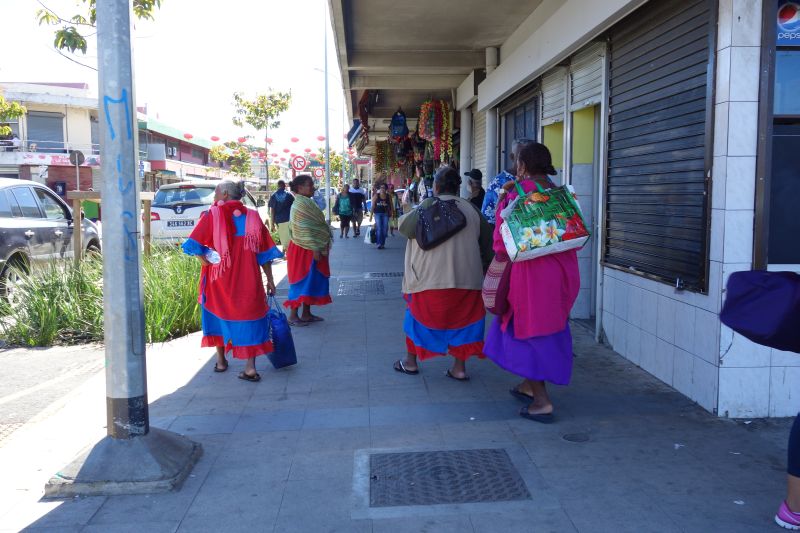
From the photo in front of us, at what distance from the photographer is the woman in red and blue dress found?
587 centimetres

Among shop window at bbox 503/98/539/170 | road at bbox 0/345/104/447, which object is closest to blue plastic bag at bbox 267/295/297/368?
road at bbox 0/345/104/447

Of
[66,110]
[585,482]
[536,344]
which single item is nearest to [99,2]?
[536,344]

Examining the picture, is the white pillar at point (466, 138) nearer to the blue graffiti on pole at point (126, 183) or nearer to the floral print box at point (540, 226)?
the floral print box at point (540, 226)

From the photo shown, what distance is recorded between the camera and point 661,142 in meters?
5.57

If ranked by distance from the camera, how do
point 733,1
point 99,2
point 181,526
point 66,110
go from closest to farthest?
point 181,526, point 99,2, point 733,1, point 66,110

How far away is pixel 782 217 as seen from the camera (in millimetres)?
4719

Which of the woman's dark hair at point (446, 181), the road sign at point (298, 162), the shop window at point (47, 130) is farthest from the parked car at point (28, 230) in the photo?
the shop window at point (47, 130)

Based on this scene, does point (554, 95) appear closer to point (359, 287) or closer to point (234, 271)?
point (359, 287)

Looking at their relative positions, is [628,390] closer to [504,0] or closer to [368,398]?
[368,398]

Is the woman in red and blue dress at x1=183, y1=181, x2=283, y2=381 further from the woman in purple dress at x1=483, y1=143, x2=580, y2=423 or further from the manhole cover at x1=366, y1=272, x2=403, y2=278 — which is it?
the manhole cover at x1=366, y1=272, x2=403, y2=278

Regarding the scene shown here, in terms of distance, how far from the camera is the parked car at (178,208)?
46.8 ft

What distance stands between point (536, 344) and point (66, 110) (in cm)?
4185

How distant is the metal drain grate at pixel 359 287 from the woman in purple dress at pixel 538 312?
19.4 ft

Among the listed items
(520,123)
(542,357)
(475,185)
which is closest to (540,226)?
(542,357)
